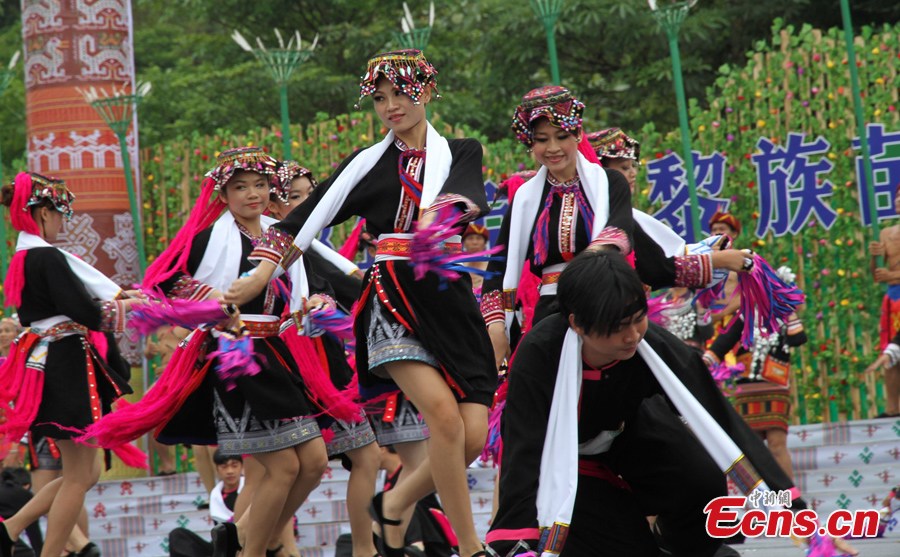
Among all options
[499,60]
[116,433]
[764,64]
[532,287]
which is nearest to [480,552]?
[532,287]

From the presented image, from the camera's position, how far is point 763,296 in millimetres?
5523

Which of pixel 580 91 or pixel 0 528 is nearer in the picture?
pixel 0 528

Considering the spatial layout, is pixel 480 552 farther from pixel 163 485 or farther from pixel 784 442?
pixel 163 485

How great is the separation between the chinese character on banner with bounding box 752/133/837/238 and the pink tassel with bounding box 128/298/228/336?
5758 mm

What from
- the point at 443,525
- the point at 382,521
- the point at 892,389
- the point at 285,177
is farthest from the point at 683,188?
the point at 382,521

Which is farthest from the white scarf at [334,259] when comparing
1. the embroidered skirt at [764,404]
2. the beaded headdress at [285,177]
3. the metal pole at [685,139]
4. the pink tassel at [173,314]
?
the metal pole at [685,139]

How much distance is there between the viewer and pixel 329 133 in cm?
1141

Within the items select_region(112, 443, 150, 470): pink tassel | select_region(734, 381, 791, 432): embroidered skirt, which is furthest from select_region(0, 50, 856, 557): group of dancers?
select_region(734, 381, 791, 432): embroidered skirt

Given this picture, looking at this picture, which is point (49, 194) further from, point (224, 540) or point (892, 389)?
point (892, 389)

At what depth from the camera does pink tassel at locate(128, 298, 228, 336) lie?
548 cm

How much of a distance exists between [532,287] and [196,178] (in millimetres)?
6728

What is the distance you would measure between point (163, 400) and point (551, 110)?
2.01 meters

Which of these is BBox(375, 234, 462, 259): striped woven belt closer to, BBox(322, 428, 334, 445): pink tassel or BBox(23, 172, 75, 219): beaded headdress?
BBox(322, 428, 334, 445): pink tassel

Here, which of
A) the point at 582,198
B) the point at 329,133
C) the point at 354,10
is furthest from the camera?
the point at 354,10
